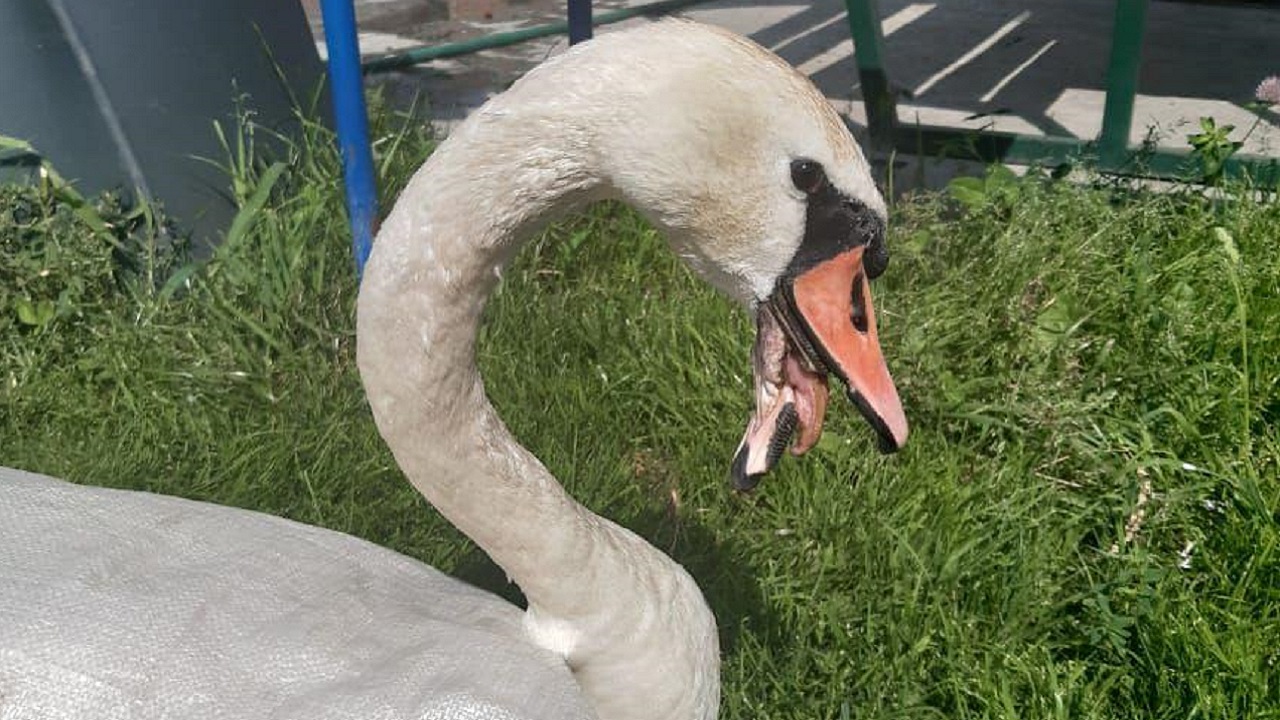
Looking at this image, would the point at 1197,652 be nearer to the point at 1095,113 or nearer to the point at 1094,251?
the point at 1094,251

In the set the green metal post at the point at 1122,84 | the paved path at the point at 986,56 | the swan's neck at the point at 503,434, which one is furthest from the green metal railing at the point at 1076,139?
the swan's neck at the point at 503,434

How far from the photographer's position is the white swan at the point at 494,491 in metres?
1.37

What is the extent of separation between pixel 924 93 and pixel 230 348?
12.7 feet

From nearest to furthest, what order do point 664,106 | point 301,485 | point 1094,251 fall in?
point 664,106 → point 301,485 → point 1094,251

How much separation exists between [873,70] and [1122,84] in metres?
0.86

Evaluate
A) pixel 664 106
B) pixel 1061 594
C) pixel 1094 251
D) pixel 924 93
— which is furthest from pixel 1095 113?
pixel 664 106

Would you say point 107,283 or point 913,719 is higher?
point 107,283

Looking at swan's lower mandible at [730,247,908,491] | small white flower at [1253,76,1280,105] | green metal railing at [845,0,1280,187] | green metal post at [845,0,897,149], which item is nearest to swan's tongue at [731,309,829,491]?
swan's lower mandible at [730,247,908,491]

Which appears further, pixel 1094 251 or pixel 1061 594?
pixel 1094 251

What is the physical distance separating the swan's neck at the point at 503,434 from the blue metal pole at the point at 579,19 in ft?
7.18

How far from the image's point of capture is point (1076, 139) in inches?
171

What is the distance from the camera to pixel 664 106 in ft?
4.40

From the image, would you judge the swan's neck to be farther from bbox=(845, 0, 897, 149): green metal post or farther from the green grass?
bbox=(845, 0, 897, 149): green metal post

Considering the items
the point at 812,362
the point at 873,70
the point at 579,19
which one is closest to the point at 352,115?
the point at 579,19
